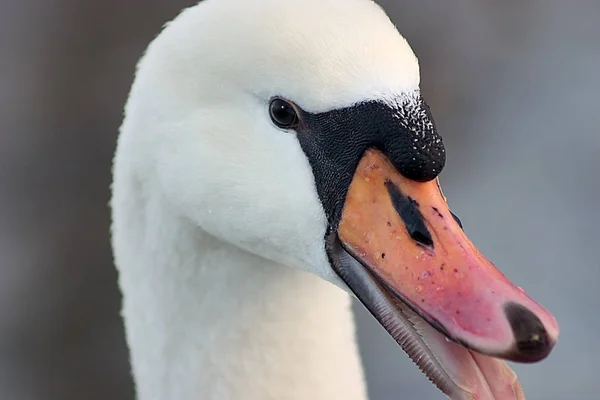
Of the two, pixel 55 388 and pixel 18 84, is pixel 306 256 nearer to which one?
pixel 55 388

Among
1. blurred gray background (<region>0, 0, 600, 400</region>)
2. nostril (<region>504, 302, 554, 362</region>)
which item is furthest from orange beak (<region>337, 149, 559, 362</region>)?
blurred gray background (<region>0, 0, 600, 400</region>)

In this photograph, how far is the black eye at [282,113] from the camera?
0.78m

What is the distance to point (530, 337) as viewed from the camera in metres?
0.65

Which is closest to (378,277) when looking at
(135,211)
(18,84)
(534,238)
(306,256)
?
(306,256)

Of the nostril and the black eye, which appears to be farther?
the black eye

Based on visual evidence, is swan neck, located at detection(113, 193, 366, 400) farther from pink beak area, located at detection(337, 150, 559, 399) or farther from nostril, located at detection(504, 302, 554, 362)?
nostril, located at detection(504, 302, 554, 362)

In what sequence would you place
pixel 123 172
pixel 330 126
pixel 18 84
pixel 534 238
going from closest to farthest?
pixel 330 126 → pixel 123 172 → pixel 534 238 → pixel 18 84

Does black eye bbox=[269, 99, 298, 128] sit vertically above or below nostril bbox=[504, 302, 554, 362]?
below

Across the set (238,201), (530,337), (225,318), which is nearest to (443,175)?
(225,318)

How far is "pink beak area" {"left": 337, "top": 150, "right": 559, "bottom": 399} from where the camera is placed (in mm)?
659

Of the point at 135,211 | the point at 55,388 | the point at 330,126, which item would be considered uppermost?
the point at 330,126

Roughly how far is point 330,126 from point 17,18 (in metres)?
2.22

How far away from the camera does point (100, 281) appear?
7.73 feet

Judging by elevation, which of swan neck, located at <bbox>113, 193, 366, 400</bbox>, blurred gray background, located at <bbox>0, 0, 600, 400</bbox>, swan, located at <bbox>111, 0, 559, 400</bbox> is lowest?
blurred gray background, located at <bbox>0, 0, 600, 400</bbox>
